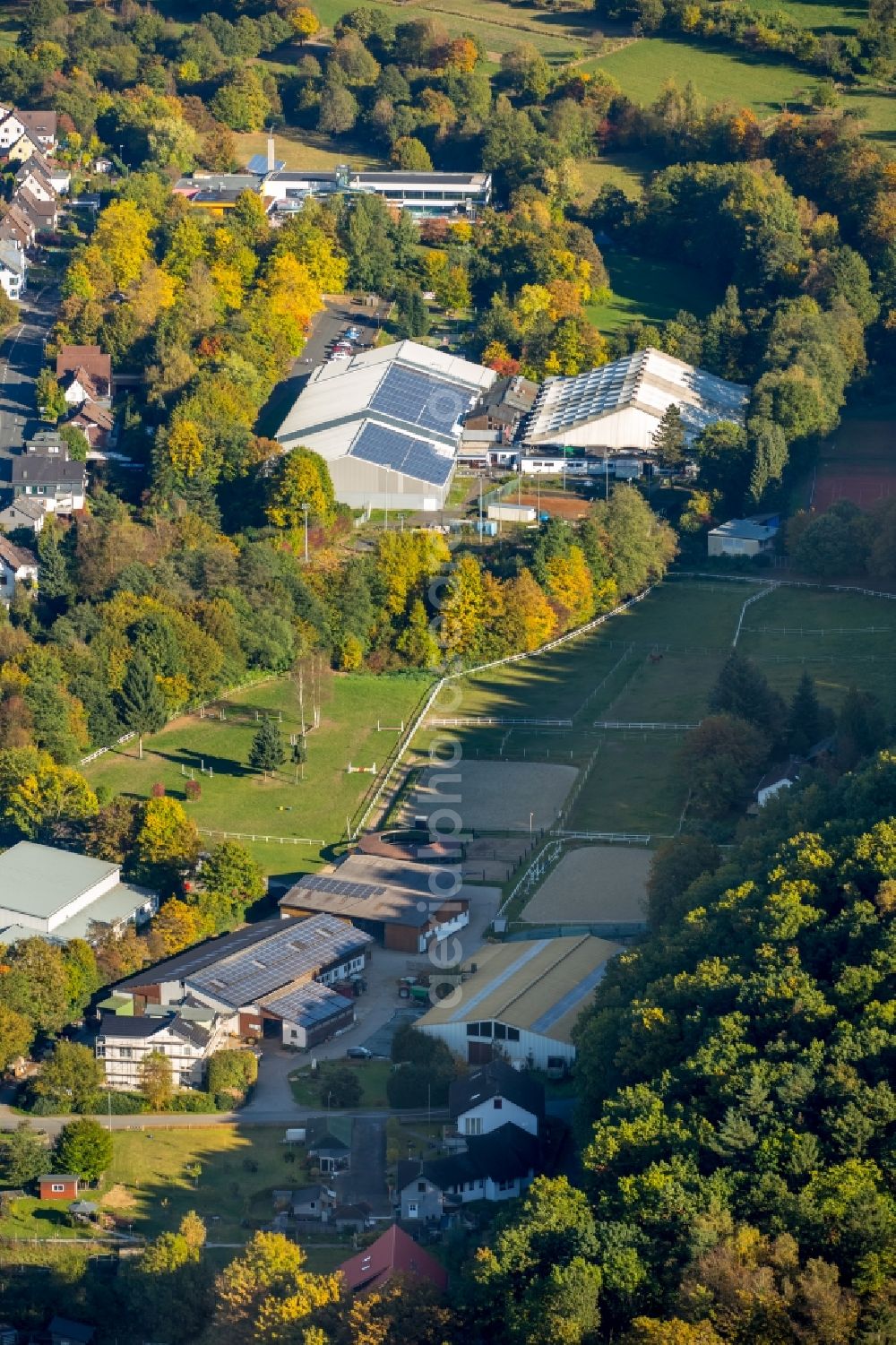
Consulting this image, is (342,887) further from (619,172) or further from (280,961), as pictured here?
(619,172)

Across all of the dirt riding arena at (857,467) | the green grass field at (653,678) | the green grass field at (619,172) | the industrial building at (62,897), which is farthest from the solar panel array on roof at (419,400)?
the industrial building at (62,897)

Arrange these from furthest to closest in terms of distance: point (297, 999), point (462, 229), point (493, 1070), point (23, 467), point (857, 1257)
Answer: point (462, 229) → point (23, 467) → point (297, 999) → point (493, 1070) → point (857, 1257)

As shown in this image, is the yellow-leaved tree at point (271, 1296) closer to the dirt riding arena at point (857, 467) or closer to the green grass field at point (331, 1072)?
the green grass field at point (331, 1072)

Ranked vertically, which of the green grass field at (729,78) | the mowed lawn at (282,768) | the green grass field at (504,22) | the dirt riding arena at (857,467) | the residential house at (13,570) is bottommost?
the mowed lawn at (282,768)

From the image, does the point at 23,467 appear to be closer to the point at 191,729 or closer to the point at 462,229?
the point at 191,729

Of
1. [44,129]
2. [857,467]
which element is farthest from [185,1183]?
[44,129]

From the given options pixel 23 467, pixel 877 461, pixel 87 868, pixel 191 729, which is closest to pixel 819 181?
pixel 877 461
